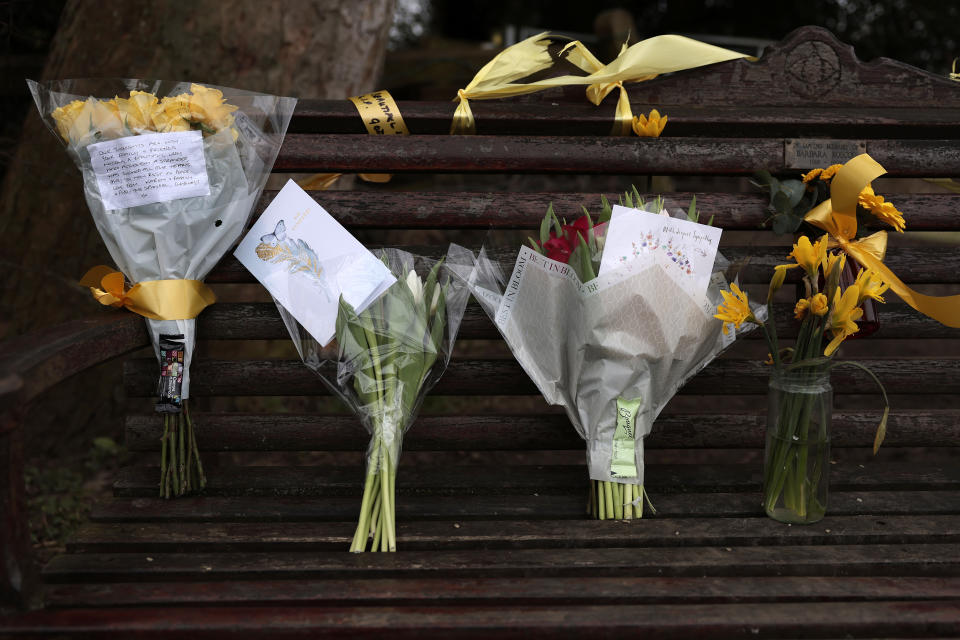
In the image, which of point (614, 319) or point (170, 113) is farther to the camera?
point (170, 113)

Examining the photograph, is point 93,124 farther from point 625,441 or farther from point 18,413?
point 625,441

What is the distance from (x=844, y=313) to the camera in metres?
1.80

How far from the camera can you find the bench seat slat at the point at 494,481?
82.7 inches

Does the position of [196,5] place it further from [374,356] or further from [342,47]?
[374,356]

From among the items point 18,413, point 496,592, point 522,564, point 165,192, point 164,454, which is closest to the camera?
point 18,413

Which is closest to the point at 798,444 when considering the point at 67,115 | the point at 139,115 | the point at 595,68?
the point at 595,68

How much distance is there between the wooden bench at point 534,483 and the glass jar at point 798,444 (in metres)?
0.06

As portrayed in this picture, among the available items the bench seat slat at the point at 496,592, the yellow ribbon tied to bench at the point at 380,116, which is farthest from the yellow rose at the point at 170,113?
the bench seat slat at the point at 496,592

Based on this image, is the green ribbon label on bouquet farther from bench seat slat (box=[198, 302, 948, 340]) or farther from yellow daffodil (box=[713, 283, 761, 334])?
bench seat slat (box=[198, 302, 948, 340])

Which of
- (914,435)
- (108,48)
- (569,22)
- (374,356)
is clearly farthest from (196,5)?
(569,22)

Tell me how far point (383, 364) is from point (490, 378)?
404mm

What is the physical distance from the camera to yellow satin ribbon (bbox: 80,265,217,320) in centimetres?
196

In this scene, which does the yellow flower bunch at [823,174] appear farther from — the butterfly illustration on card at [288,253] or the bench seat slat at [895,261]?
the butterfly illustration on card at [288,253]

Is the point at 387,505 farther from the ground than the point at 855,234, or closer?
closer
